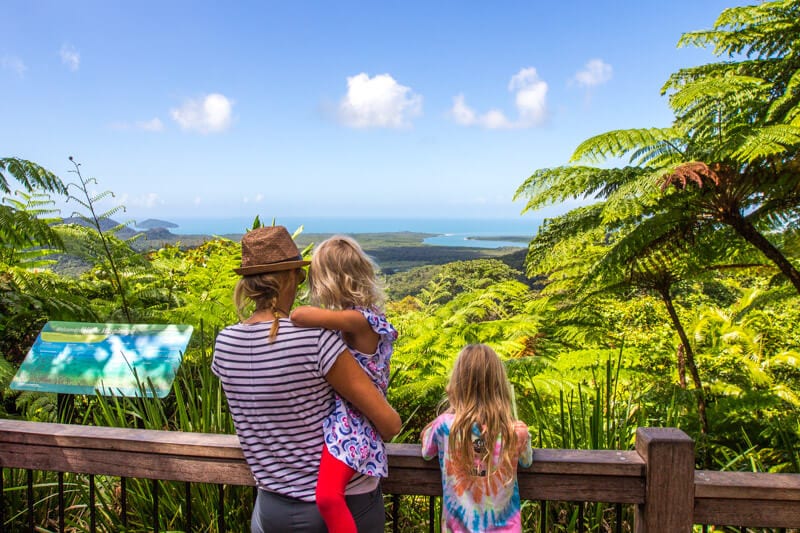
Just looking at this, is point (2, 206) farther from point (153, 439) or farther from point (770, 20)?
point (770, 20)

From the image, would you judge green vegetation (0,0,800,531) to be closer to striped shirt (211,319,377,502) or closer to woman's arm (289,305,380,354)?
striped shirt (211,319,377,502)

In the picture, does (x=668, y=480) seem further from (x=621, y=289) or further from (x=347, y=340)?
(x=621, y=289)

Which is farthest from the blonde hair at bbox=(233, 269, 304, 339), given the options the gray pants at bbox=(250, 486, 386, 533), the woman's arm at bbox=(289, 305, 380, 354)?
the gray pants at bbox=(250, 486, 386, 533)

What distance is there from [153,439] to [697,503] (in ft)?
5.64

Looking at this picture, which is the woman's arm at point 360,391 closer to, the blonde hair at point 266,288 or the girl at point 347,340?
the girl at point 347,340

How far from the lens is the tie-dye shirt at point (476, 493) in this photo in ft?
5.52

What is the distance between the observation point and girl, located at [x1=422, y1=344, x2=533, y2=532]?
1.67m

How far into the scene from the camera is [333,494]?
144 centimetres

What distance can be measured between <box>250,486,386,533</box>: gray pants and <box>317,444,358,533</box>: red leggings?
67 mm

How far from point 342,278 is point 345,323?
0.16 metres

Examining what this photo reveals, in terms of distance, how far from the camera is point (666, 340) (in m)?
6.28

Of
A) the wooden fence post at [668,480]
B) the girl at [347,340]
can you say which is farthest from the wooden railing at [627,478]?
the girl at [347,340]

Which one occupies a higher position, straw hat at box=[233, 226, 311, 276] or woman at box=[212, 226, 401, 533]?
straw hat at box=[233, 226, 311, 276]

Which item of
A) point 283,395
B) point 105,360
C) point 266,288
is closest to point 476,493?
point 283,395
